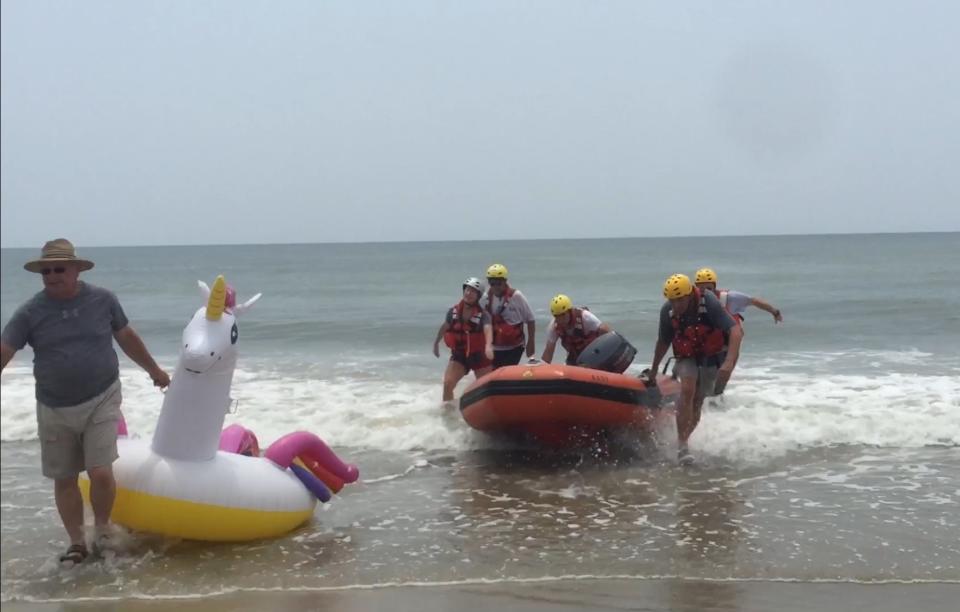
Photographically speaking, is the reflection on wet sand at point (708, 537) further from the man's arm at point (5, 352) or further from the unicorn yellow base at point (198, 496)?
the man's arm at point (5, 352)

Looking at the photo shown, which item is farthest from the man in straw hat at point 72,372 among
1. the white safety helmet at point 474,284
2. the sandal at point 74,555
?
the white safety helmet at point 474,284

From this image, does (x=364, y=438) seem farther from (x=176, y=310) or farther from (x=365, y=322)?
(x=176, y=310)

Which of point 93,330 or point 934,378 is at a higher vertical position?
point 93,330

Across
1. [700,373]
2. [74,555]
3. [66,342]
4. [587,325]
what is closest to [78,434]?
[66,342]

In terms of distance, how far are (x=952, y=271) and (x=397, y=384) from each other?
26957 millimetres

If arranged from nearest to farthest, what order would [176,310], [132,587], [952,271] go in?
[132,587], [176,310], [952,271]

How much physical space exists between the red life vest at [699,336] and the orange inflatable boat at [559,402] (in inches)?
19.7

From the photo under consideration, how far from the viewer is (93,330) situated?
14.4 feet

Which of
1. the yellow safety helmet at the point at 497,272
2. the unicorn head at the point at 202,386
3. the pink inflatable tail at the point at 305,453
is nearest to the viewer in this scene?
the unicorn head at the point at 202,386

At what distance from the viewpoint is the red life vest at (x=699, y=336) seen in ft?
22.1

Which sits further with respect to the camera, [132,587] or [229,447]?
[229,447]

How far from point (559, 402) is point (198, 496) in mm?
2813

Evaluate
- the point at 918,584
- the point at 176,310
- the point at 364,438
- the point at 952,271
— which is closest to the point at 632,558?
the point at 918,584

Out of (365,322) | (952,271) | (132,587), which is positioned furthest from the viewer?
(952,271)
